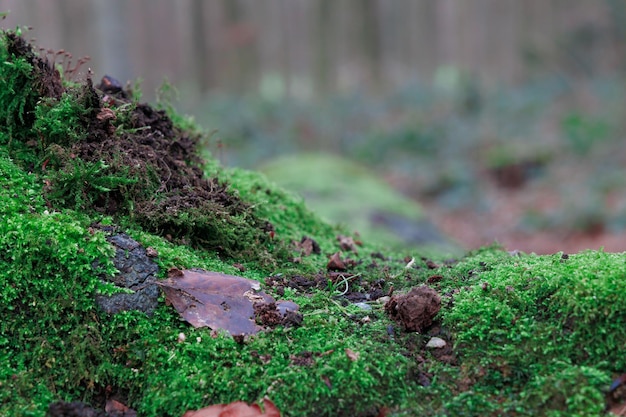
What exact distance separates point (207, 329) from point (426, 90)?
21495 millimetres

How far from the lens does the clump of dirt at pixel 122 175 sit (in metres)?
2.16

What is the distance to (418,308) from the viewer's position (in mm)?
1902

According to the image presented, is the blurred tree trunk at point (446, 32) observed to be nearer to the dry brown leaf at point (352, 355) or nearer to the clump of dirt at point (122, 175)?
the clump of dirt at point (122, 175)

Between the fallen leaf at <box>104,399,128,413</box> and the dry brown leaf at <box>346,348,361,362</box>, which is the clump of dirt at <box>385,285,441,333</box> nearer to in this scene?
the dry brown leaf at <box>346,348,361,362</box>

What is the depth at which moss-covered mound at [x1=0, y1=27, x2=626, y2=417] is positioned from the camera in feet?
5.56

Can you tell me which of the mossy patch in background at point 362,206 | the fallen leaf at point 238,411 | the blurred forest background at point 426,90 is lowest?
the fallen leaf at point 238,411

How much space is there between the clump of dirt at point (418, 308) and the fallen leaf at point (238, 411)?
559 mm

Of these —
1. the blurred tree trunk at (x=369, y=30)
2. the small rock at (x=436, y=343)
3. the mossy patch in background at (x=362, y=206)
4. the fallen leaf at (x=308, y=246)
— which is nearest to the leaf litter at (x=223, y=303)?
the small rock at (x=436, y=343)

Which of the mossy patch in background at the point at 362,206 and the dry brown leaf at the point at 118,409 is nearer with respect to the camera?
the dry brown leaf at the point at 118,409

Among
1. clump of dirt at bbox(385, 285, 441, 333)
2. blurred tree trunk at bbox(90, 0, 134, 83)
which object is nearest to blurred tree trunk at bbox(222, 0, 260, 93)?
blurred tree trunk at bbox(90, 0, 134, 83)

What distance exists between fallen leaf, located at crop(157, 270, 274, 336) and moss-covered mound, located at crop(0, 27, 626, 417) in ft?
0.15

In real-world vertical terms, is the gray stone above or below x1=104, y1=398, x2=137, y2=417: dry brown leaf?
above

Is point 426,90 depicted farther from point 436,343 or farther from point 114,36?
point 436,343

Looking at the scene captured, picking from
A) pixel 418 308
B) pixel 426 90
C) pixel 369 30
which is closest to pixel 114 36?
pixel 418 308
